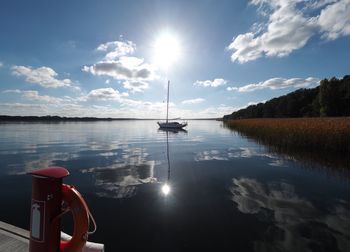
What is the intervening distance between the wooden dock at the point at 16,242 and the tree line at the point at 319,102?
78.9 metres

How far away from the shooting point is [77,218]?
10.8 feet

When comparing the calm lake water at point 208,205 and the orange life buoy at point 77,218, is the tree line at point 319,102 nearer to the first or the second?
the calm lake water at point 208,205

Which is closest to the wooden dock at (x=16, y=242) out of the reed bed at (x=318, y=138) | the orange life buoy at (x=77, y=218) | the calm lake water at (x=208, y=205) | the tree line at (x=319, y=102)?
the orange life buoy at (x=77, y=218)

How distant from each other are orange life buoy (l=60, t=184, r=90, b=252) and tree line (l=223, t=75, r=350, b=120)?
79.2m

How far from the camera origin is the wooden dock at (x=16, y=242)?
3.78 metres

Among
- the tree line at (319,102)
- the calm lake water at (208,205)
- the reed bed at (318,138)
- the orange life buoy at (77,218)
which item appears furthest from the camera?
the tree line at (319,102)

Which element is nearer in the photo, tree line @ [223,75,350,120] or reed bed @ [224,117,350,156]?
reed bed @ [224,117,350,156]

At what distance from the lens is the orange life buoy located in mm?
3311

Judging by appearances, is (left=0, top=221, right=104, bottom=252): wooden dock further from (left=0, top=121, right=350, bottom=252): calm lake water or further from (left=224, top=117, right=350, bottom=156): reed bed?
(left=224, top=117, right=350, bottom=156): reed bed

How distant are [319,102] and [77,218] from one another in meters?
82.8

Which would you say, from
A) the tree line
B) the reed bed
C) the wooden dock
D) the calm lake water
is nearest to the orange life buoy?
the wooden dock

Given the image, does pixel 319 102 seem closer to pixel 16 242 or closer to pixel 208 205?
pixel 208 205

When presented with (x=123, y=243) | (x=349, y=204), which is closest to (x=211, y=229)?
(x=123, y=243)

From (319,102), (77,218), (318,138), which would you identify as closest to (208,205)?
(77,218)
